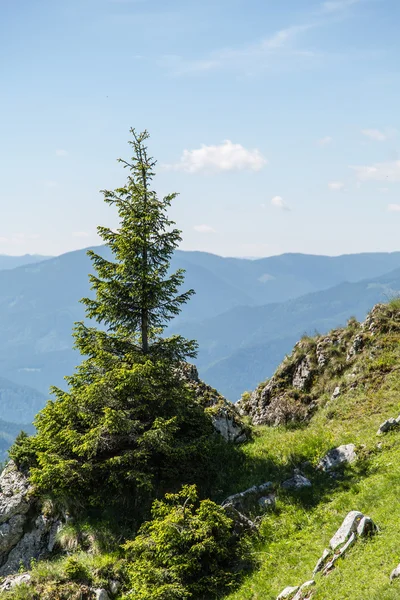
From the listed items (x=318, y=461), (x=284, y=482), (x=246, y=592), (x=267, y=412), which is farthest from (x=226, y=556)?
(x=267, y=412)

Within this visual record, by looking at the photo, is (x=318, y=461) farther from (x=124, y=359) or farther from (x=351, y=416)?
(x=124, y=359)

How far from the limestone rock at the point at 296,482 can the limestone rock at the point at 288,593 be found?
4948 mm

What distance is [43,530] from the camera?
16.7 m

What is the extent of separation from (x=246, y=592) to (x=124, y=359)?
350 inches

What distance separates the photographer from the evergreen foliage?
461 inches

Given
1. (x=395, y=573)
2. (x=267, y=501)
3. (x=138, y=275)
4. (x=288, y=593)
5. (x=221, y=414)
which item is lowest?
(x=288, y=593)

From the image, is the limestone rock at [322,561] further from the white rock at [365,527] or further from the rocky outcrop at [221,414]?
the rocky outcrop at [221,414]

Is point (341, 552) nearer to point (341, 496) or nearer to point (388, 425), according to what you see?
point (341, 496)

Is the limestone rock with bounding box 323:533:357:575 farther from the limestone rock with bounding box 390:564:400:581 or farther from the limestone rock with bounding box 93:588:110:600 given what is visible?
the limestone rock with bounding box 93:588:110:600

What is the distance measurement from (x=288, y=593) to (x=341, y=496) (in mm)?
4238

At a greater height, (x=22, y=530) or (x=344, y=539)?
(x=344, y=539)

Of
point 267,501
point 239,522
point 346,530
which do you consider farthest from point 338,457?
point 346,530

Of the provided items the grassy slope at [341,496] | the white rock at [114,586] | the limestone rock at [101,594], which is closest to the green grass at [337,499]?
the grassy slope at [341,496]

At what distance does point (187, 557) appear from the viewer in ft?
39.5
